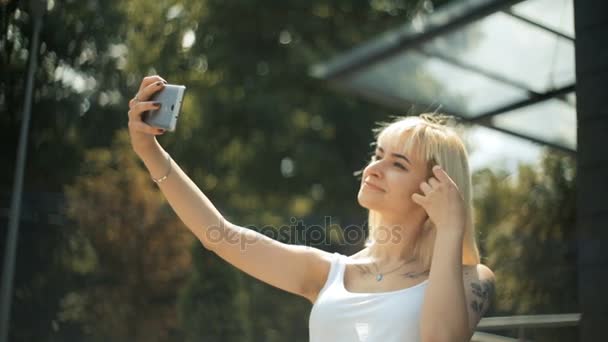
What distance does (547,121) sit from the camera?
2.66m

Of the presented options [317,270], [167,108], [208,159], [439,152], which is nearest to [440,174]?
[439,152]

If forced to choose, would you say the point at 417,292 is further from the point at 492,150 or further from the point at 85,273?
the point at 492,150

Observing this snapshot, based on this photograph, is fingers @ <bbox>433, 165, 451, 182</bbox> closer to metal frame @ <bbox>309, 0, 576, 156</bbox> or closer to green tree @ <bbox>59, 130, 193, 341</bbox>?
metal frame @ <bbox>309, 0, 576, 156</bbox>

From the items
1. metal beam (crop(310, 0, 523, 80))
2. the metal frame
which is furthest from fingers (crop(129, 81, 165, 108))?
metal beam (crop(310, 0, 523, 80))

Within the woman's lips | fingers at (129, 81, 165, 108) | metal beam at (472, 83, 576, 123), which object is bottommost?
the woman's lips

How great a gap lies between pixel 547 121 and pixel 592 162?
0.57 m

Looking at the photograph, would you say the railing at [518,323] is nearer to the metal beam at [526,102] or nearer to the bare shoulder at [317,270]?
the metal beam at [526,102]

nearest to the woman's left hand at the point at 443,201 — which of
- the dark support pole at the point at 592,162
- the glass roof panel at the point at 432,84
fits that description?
the dark support pole at the point at 592,162

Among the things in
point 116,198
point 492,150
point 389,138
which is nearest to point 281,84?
point 492,150

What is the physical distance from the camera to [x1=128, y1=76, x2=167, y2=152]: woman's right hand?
4.86ft

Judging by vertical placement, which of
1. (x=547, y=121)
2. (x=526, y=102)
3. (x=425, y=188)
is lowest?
(x=425, y=188)

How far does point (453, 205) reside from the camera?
147 centimetres

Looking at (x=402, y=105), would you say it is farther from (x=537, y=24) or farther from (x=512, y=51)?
(x=537, y=24)

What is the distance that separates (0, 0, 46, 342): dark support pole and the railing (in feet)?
5.15
